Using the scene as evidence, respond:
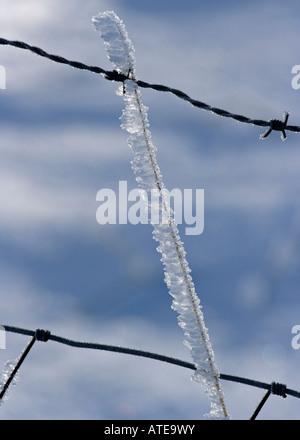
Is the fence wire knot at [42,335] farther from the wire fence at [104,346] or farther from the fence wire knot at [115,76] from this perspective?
the fence wire knot at [115,76]

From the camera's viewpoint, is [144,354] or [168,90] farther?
[168,90]

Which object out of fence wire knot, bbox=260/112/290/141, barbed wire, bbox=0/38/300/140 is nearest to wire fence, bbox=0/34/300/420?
barbed wire, bbox=0/38/300/140

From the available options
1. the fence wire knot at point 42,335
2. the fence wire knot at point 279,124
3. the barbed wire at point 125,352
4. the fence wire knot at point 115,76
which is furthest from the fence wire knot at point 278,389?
the fence wire knot at point 115,76

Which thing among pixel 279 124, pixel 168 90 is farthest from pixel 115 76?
pixel 279 124

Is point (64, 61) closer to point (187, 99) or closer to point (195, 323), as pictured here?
point (187, 99)

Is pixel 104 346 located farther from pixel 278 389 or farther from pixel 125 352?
pixel 278 389

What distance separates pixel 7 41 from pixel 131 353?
8.64ft

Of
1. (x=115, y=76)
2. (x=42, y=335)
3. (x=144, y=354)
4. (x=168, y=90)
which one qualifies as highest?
(x=168, y=90)

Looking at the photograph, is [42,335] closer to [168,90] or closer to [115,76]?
[115,76]

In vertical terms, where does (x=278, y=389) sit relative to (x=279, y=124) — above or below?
below

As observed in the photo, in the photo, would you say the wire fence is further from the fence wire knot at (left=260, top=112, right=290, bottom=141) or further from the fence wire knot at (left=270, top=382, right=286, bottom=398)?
the fence wire knot at (left=260, top=112, right=290, bottom=141)

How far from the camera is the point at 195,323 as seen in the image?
9.58ft

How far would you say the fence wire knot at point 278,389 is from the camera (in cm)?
347

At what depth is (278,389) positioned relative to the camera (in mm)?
3486
